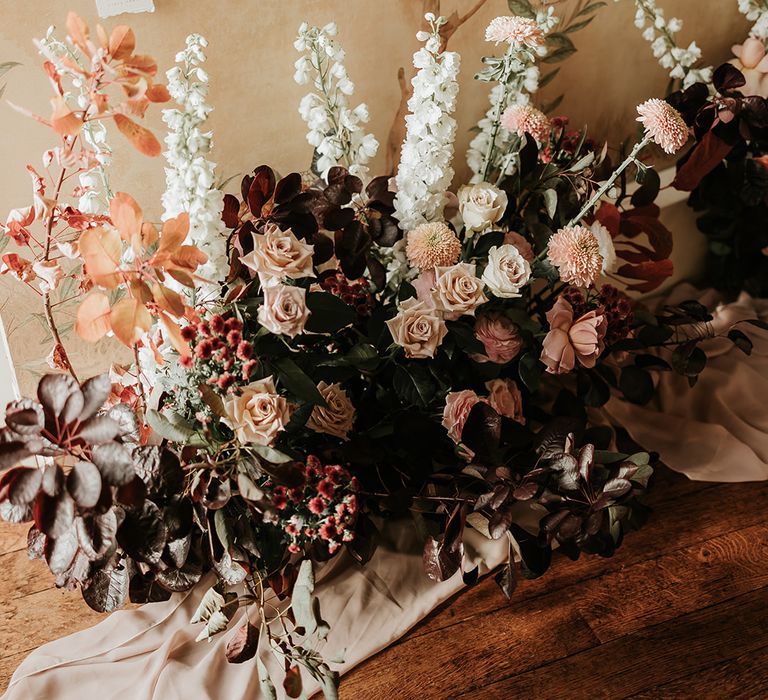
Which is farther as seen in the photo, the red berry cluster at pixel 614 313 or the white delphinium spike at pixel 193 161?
the red berry cluster at pixel 614 313

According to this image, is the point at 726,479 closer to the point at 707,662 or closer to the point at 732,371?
the point at 732,371

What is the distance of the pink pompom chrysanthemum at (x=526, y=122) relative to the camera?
4.22ft

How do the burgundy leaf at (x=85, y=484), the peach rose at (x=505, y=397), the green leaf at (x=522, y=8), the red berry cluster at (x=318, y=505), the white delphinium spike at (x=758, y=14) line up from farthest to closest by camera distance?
the white delphinium spike at (x=758, y=14) < the green leaf at (x=522, y=8) < the peach rose at (x=505, y=397) < the red berry cluster at (x=318, y=505) < the burgundy leaf at (x=85, y=484)

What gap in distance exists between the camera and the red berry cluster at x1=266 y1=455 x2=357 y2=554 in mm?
1028

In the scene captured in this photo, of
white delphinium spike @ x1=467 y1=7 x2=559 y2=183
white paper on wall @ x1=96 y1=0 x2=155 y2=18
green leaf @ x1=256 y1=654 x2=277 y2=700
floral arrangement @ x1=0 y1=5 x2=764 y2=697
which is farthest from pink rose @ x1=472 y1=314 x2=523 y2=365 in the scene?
white paper on wall @ x1=96 y1=0 x2=155 y2=18

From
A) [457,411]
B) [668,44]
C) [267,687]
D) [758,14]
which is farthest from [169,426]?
[758,14]

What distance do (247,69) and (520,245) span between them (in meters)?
0.58

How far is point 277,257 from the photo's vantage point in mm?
998

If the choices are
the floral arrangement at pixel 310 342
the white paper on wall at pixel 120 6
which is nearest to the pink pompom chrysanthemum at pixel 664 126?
the floral arrangement at pixel 310 342

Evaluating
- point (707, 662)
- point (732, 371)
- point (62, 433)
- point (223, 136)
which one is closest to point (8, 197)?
point (223, 136)

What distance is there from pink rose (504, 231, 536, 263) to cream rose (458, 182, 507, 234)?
4cm

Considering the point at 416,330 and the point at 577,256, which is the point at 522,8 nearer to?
the point at 577,256

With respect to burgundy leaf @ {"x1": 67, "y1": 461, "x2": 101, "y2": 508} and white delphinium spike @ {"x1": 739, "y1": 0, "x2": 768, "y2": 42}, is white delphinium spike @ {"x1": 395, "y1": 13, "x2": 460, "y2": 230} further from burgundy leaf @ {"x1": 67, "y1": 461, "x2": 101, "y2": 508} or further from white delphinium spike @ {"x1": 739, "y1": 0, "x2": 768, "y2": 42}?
white delphinium spike @ {"x1": 739, "y1": 0, "x2": 768, "y2": 42}

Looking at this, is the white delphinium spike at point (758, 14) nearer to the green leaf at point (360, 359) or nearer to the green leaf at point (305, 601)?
the green leaf at point (360, 359)
